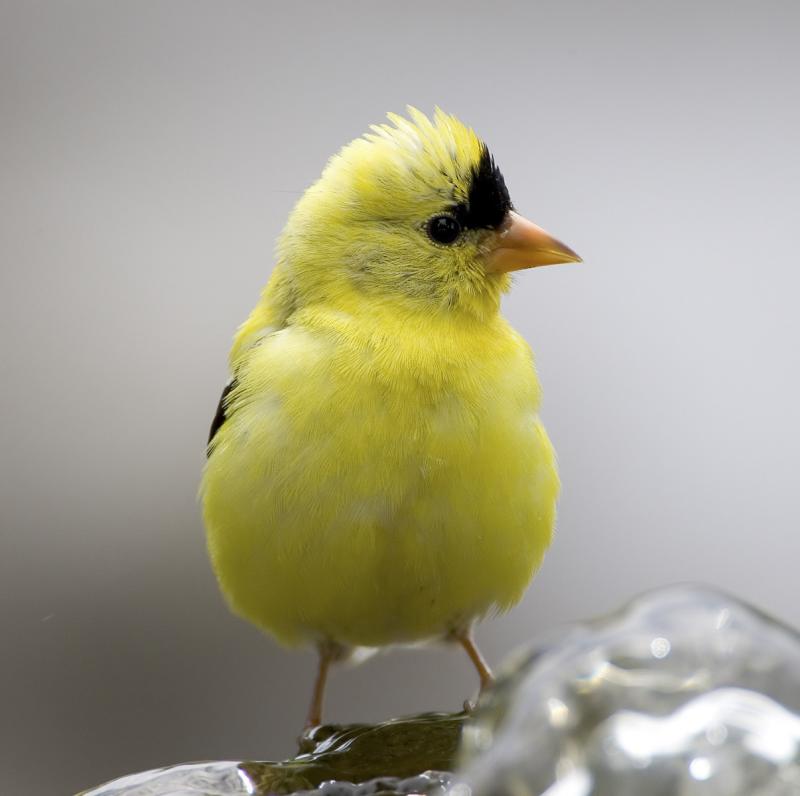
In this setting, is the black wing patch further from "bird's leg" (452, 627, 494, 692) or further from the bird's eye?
"bird's leg" (452, 627, 494, 692)

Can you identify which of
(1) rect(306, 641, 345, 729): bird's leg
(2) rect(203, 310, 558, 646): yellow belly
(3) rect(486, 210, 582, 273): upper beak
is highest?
(3) rect(486, 210, 582, 273): upper beak

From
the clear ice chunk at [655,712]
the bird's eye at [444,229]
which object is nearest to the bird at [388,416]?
the bird's eye at [444,229]

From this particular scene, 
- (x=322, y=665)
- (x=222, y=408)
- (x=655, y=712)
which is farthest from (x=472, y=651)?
(x=655, y=712)

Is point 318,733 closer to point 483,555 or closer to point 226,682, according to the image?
point 483,555

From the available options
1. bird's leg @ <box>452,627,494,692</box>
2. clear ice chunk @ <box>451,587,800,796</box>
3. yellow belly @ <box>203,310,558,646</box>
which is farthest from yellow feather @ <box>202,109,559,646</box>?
clear ice chunk @ <box>451,587,800,796</box>

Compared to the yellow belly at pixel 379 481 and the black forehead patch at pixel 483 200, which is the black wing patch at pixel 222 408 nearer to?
the yellow belly at pixel 379 481

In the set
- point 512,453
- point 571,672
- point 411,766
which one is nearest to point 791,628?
point 571,672
